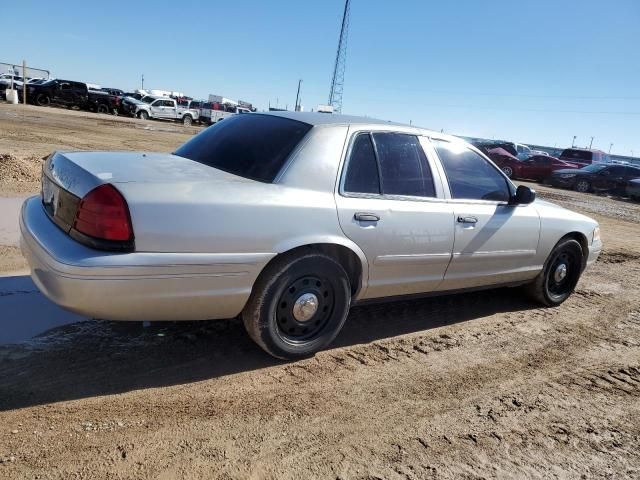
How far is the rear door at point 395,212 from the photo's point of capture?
356 cm

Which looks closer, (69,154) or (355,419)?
(355,419)

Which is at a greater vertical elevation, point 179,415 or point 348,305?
point 348,305

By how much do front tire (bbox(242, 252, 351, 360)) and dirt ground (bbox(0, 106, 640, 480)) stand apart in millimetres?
172

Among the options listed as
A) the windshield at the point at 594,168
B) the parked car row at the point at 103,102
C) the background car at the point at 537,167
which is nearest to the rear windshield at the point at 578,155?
the background car at the point at 537,167

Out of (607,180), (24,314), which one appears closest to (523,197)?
(24,314)

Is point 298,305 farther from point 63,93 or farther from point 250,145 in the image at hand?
point 63,93

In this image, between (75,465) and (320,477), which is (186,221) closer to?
(75,465)

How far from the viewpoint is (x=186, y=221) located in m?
2.85

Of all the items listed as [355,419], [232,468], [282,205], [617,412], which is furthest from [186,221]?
[617,412]

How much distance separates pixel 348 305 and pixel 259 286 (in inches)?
29.0

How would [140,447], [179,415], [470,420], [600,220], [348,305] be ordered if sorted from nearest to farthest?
[140,447], [179,415], [470,420], [348,305], [600,220]

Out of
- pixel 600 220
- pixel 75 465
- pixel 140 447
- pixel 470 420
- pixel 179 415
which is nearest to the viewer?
pixel 75 465

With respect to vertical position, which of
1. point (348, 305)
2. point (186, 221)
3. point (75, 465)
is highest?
point (186, 221)

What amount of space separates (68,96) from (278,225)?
1491 inches
